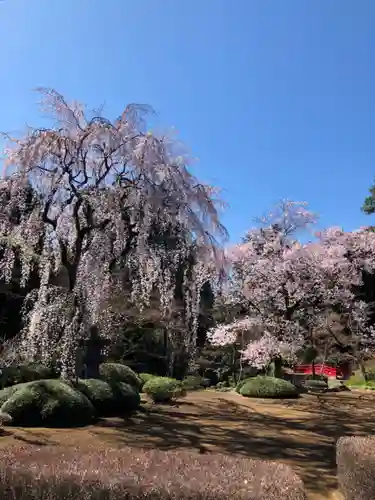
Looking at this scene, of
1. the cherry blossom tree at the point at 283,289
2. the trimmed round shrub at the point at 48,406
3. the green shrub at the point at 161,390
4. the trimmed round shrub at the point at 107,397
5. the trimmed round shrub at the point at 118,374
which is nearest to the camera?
the trimmed round shrub at the point at 48,406

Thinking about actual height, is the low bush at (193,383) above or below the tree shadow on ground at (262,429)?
above

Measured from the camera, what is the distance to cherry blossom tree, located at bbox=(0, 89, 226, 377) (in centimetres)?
843

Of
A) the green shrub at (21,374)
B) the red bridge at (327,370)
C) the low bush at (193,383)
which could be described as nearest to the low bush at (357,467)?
the green shrub at (21,374)

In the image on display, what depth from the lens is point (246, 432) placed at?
Result: 8.18m

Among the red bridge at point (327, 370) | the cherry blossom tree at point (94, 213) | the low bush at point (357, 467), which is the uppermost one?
the cherry blossom tree at point (94, 213)

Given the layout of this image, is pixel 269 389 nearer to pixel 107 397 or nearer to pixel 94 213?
pixel 107 397

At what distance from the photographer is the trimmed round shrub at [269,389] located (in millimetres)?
13961

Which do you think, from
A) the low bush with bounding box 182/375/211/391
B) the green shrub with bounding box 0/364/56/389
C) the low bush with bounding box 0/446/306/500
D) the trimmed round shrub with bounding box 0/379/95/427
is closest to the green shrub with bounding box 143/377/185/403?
the green shrub with bounding box 0/364/56/389

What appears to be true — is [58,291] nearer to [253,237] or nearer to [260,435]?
[260,435]

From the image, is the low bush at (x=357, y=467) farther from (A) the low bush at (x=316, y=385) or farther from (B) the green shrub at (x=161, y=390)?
(A) the low bush at (x=316, y=385)

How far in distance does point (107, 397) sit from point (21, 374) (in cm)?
335

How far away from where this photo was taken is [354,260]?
19.4 m

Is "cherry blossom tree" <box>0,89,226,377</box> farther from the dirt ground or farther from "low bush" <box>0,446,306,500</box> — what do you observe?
"low bush" <box>0,446,306,500</box>

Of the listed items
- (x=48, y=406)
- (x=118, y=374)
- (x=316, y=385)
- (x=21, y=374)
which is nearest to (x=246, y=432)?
(x=48, y=406)
